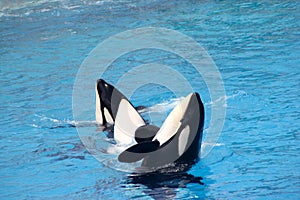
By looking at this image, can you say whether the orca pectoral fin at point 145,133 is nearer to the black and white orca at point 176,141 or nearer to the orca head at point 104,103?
the black and white orca at point 176,141

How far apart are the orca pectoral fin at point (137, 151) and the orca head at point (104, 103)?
1.65 meters

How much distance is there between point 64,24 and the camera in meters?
13.6

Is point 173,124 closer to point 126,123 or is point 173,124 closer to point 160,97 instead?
point 126,123

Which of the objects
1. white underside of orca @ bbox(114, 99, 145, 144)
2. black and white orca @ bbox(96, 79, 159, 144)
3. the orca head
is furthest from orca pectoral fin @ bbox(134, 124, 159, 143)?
the orca head

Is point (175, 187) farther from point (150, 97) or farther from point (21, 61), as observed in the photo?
point (21, 61)

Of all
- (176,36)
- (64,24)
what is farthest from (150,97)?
(64,24)

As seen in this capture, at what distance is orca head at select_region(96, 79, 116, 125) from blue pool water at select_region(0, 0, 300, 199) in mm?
397

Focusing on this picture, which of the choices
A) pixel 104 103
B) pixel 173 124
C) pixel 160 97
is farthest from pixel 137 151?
pixel 160 97

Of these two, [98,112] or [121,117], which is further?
[98,112]

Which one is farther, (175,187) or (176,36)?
(176,36)

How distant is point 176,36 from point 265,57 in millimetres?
2584

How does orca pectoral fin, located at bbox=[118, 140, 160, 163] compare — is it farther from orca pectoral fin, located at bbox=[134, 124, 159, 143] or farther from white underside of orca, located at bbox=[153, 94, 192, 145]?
orca pectoral fin, located at bbox=[134, 124, 159, 143]

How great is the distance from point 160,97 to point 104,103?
1.31 meters

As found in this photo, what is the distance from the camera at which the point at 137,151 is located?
5.30m
